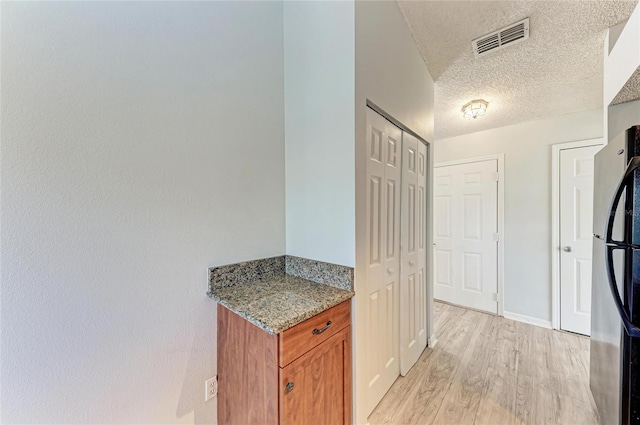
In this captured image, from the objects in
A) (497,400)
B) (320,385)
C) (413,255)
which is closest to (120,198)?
(320,385)

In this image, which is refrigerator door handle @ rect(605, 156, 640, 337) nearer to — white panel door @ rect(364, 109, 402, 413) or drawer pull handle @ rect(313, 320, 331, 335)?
white panel door @ rect(364, 109, 402, 413)

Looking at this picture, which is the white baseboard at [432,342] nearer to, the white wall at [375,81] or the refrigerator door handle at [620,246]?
the white wall at [375,81]

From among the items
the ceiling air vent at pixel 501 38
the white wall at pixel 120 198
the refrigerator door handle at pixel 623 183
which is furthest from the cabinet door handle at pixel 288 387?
the ceiling air vent at pixel 501 38

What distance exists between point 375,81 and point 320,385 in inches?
64.7

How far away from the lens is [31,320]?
2.77ft

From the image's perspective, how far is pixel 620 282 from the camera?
104cm

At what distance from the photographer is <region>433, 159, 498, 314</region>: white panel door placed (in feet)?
9.82

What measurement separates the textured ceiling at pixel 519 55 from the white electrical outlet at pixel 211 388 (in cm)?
258

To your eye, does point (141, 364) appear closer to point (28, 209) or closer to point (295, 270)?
point (28, 209)

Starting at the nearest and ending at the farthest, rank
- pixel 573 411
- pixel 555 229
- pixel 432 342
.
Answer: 1. pixel 573 411
2. pixel 432 342
3. pixel 555 229

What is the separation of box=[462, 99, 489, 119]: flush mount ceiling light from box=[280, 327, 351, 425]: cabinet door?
2.62 metres

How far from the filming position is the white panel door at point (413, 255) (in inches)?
71.6

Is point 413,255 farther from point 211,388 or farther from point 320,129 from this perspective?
point 211,388

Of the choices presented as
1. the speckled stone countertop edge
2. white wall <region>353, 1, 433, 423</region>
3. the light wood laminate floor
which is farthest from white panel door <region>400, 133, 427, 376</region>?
the speckled stone countertop edge
